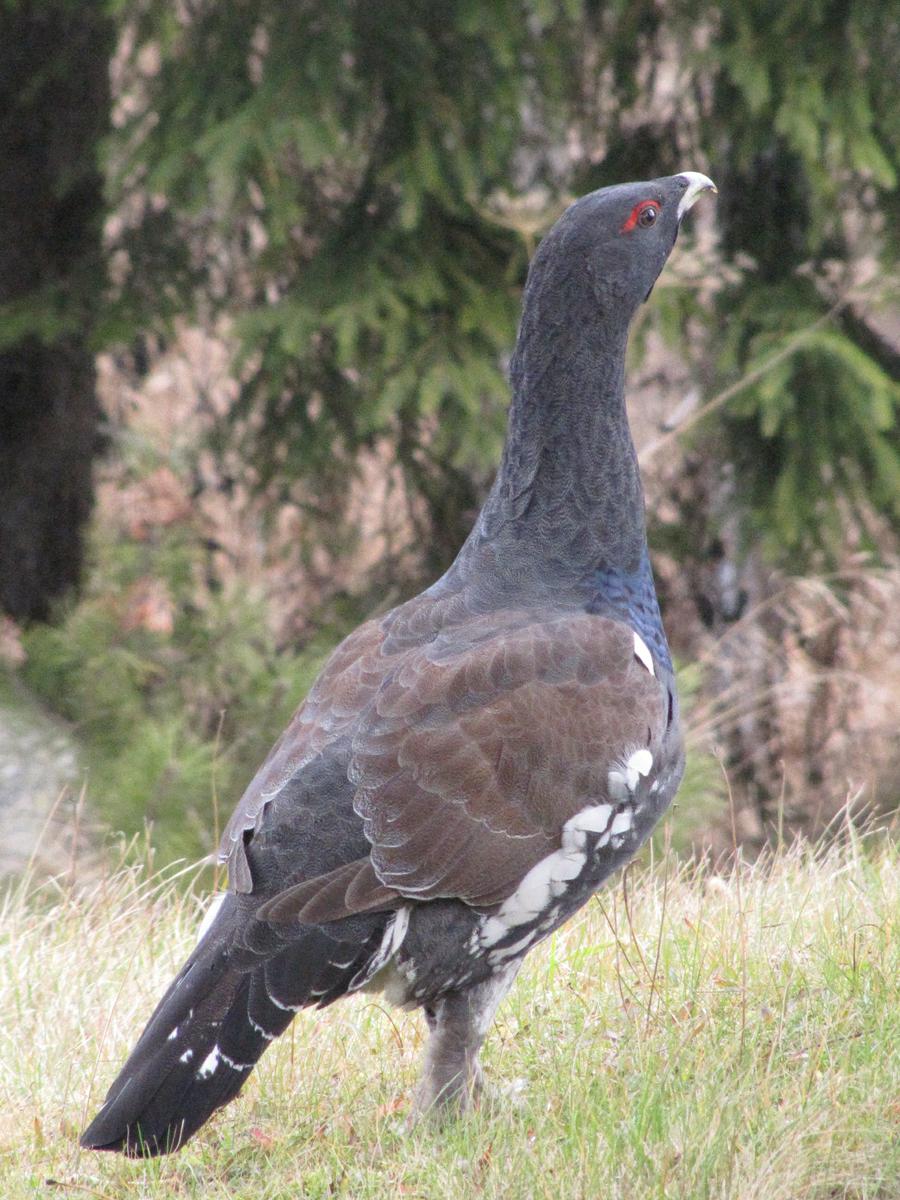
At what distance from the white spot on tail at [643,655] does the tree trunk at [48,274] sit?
431cm

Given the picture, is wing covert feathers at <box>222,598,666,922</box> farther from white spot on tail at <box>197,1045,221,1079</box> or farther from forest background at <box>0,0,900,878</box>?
forest background at <box>0,0,900,878</box>

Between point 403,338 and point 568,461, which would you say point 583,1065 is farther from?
point 403,338

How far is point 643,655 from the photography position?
3.58 meters

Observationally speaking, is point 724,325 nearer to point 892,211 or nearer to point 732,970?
point 892,211

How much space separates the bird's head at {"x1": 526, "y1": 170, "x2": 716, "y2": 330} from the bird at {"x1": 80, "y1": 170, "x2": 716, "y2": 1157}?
0.02 m

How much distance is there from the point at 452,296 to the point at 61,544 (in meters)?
3.00

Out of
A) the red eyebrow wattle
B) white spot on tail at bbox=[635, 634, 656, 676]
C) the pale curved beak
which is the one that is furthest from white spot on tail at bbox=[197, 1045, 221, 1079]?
the pale curved beak

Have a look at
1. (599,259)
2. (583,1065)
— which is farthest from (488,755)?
(599,259)

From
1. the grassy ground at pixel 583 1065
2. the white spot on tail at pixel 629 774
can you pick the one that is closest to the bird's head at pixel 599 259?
the white spot on tail at pixel 629 774

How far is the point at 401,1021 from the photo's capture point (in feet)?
13.7

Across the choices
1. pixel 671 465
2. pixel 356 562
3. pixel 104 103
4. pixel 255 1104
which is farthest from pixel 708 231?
pixel 255 1104

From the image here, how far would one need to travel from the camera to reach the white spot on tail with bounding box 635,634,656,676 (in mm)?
3570

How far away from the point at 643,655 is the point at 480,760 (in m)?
0.52

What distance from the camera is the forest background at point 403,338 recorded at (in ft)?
20.4
